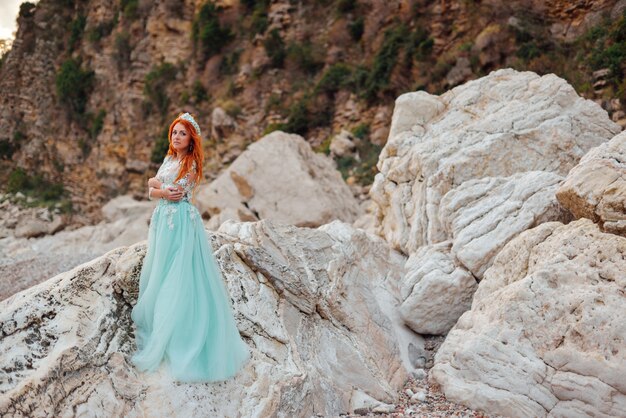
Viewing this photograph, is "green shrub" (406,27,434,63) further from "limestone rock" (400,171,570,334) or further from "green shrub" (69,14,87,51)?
"green shrub" (69,14,87,51)

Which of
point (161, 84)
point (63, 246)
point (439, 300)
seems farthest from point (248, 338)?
point (161, 84)

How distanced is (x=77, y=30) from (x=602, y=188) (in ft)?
114

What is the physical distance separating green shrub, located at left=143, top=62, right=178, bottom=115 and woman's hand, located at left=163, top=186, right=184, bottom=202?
82.0 ft

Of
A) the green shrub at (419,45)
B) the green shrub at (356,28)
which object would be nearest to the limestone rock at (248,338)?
the green shrub at (419,45)

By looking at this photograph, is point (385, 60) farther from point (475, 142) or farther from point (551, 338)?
point (551, 338)

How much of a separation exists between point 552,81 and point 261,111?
58.2 ft

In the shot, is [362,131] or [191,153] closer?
[191,153]

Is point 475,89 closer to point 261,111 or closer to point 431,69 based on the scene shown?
point 431,69

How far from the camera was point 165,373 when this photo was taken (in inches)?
146

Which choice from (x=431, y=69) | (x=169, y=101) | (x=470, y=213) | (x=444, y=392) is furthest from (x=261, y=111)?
(x=444, y=392)

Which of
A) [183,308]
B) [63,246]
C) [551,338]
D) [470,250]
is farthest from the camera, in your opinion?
[63,246]

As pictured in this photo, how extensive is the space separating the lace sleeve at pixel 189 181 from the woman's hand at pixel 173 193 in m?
0.05

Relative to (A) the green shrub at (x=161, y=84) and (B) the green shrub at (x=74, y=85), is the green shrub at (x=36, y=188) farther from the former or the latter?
(A) the green shrub at (x=161, y=84)

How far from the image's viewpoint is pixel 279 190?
39.3 feet
